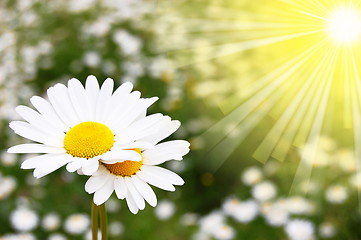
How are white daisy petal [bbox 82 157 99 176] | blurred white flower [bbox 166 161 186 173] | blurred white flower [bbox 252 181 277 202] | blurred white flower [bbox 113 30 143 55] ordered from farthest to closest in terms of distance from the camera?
blurred white flower [bbox 113 30 143 55] → blurred white flower [bbox 166 161 186 173] → blurred white flower [bbox 252 181 277 202] → white daisy petal [bbox 82 157 99 176]

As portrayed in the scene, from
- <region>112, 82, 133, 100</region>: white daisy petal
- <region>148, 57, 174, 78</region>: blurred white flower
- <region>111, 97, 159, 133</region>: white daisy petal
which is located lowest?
<region>111, 97, 159, 133</region>: white daisy petal

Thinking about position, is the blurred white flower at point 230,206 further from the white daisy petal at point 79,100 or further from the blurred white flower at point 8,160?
the white daisy petal at point 79,100

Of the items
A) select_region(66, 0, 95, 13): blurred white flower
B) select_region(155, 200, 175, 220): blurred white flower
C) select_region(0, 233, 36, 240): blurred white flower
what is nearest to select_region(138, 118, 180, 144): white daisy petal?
select_region(0, 233, 36, 240): blurred white flower

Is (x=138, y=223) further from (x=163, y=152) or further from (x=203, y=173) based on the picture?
(x=163, y=152)

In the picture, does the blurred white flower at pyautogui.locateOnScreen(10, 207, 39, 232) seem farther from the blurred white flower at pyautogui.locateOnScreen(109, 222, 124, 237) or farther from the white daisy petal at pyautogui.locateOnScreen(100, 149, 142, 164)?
the white daisy petal at pyautogui.locateOnScreen(100, 149, 142, 164)

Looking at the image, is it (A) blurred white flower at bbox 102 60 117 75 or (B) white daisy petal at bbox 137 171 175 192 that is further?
(A) blurred white flower at bbox 102 60 117 75

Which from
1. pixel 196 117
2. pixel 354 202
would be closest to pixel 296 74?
pixel 196 117

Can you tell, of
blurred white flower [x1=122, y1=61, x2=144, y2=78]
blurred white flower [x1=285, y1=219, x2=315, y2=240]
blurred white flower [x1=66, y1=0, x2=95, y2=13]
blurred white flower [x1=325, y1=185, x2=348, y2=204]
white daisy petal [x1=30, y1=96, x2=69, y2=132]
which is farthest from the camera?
blurred white flower [x1=66, y1=0, x2=95, y2=13]

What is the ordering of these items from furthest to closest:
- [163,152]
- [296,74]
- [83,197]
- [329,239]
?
[296,74]
[83,197]
[329,239]
[163,152]
